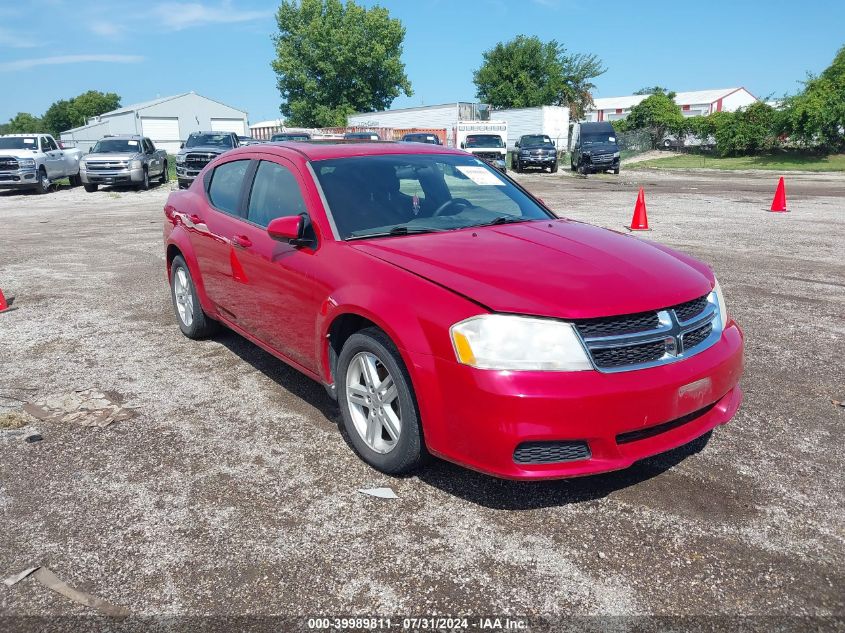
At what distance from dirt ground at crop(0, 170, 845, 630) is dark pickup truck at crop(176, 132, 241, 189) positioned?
19.3 metres

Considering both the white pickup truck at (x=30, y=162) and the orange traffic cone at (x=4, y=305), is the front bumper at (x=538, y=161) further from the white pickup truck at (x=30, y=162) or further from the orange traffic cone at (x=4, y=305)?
the orange traffic cone at (x=4, y=305)

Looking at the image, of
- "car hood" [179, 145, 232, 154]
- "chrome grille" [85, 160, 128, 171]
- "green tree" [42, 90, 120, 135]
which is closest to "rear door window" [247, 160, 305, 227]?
"car hood" [179, 145, 232, 154]

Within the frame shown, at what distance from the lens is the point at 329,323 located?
369 cm

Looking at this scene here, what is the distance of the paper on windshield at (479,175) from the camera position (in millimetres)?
4719

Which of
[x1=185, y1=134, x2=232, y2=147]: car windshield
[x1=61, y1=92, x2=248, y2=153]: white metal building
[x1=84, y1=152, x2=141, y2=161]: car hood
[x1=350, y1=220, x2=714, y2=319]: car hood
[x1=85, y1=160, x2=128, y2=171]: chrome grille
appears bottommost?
[x1=350, y1=220, x2=714, y2=319]: car hood

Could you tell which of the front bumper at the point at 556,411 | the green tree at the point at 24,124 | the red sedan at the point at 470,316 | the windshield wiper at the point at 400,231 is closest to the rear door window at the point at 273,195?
the red sedan at the point at 470,316

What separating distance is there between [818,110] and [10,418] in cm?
4169

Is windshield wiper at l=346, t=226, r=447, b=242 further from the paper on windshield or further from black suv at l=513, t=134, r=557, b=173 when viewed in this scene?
black suv at l=513, t=134, r=557, b=173

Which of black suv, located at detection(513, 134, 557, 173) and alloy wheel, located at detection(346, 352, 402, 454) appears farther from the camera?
black suv, located at detection(513, 134, 557, 173)

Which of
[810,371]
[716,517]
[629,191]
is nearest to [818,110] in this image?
[629,191]

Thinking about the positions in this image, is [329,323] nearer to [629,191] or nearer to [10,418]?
[10,418]

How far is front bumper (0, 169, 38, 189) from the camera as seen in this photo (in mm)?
24172

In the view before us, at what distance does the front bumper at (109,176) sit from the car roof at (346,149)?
863 inches

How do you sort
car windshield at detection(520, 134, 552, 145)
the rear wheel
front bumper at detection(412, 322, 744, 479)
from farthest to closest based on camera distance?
car windshield at detection(520, 134, 552, 145), the rear wheel, front bumper at detection(412, 322, 744, 479)
